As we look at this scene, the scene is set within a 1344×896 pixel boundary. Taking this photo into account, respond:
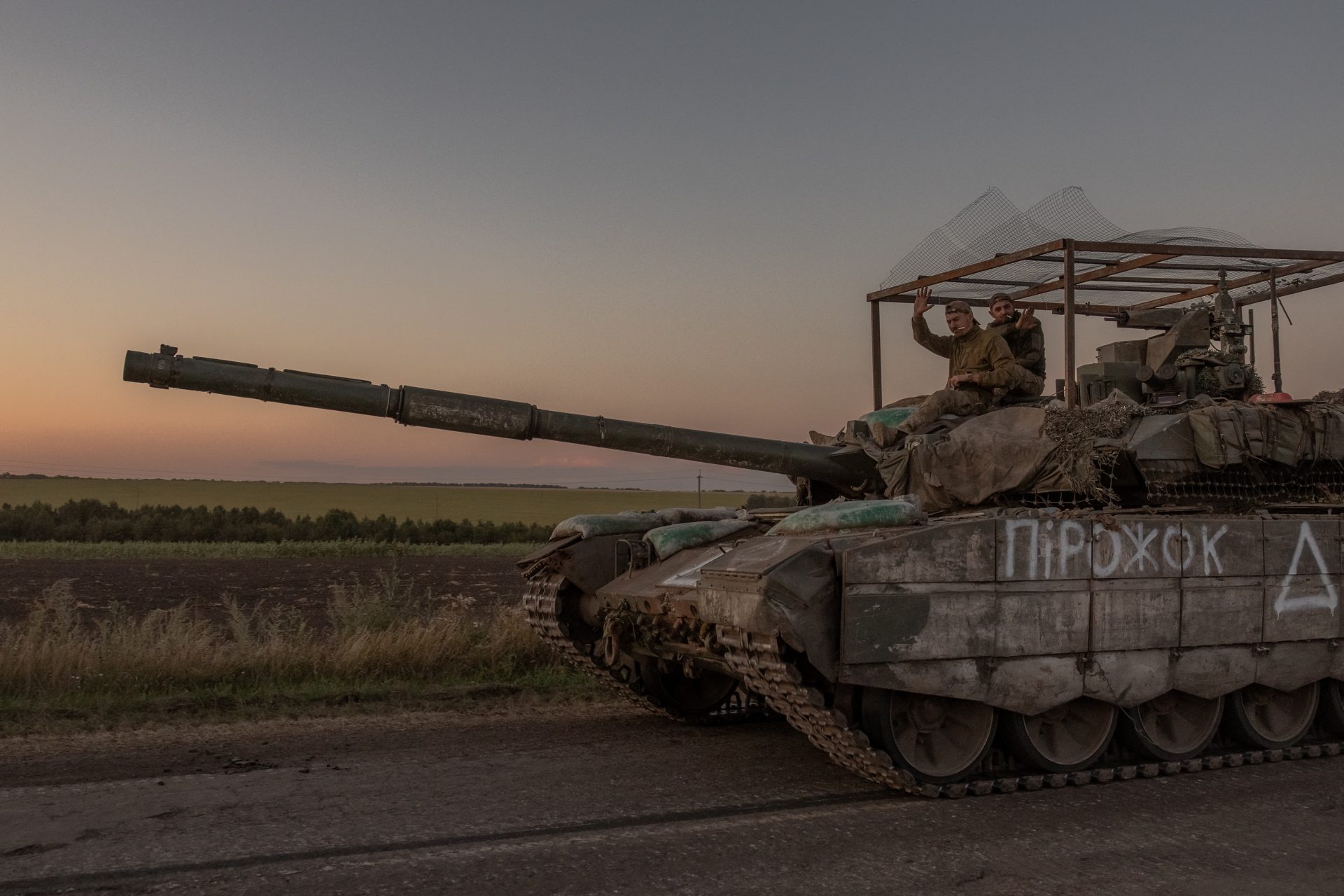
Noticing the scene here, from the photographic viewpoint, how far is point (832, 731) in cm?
631

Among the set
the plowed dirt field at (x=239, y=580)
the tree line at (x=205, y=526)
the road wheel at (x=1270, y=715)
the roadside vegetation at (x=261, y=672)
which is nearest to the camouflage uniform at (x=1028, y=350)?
the road wheel at (x=1270, y=715)

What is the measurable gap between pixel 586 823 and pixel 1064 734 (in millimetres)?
3251

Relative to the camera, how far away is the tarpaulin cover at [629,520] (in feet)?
30.0

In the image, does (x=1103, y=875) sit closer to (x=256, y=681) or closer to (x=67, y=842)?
(x=67, y=842)

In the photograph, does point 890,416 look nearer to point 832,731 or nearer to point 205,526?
point 832,731

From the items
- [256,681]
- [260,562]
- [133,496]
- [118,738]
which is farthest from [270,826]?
[133,496]

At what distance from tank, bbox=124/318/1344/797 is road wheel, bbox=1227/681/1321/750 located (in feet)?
0.06

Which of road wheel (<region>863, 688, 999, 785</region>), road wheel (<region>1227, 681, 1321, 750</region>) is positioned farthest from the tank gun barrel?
road wheel (<region>1227, 681, 1321, 750</region>)

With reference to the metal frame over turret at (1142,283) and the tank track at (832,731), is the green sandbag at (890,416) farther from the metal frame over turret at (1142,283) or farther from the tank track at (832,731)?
the tank track at (832,731)

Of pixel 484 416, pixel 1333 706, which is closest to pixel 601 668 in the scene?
pixel 484 416

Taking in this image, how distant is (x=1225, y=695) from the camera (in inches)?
308

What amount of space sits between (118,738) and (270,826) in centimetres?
271

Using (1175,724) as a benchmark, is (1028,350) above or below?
above

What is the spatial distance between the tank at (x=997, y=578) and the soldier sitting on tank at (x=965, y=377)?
0.74 ft
